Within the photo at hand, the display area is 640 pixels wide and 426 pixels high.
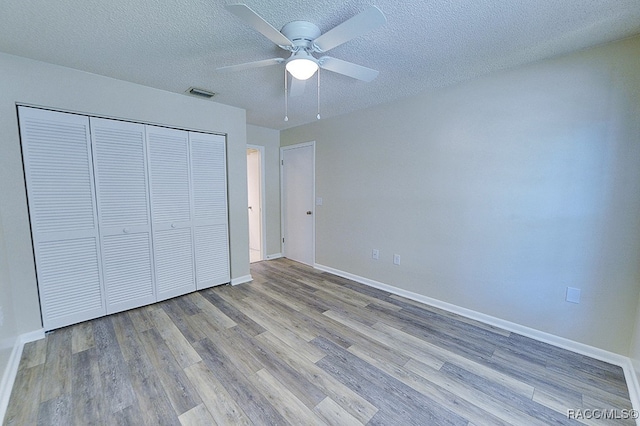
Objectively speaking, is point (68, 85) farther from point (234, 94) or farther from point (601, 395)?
point (601, 395)

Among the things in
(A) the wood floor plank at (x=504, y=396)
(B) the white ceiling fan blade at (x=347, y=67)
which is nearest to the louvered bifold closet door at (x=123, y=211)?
(B) the white ceiling fan blade at (x=347, y=67)

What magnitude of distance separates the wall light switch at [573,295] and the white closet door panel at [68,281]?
4.08 metres

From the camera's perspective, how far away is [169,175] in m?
2.76

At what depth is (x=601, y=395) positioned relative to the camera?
5.18 ft

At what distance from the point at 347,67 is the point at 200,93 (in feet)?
5.81

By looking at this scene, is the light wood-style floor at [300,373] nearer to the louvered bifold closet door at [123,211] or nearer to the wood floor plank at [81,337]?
the wood floor plank at [81,337]

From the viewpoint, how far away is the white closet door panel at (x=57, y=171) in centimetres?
205

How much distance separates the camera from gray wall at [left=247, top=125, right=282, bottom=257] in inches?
170

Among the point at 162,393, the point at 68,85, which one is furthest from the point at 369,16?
the point at 68,85

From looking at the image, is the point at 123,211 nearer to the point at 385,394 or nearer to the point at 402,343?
the point at 385,394

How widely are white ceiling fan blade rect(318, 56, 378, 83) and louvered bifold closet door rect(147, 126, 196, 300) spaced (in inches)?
76.2

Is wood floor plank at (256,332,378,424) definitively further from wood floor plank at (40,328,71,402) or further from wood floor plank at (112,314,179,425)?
wood floor plank at (40,328,71,402)

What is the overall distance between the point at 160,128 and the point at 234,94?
0.86 m

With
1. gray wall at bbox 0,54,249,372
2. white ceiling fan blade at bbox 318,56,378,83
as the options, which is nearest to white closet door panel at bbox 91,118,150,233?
gray wall at bbox 0,54,249,372
